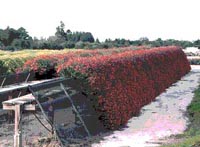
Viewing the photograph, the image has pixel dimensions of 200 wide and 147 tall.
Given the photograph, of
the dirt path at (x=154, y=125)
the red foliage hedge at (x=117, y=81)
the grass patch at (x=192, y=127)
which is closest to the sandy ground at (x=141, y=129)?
the dirt path at (x=154, y=125)

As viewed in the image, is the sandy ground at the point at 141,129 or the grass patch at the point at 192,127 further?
the sandy ground at the point at 141,129

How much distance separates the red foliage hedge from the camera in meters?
11.7

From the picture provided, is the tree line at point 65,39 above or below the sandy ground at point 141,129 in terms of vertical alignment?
above

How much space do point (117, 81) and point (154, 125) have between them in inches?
72.0

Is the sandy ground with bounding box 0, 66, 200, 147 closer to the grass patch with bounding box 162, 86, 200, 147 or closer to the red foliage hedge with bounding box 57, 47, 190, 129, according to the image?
the grass patch with bounding box 162, 86, 200, 147

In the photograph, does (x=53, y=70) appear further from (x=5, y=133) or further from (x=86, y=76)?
(x=5, y=133)

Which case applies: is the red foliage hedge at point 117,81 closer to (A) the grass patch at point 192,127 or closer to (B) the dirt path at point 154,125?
(B) the dirt path at point 154,125

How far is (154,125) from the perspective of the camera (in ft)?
41.2

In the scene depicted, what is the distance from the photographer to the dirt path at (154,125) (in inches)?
406

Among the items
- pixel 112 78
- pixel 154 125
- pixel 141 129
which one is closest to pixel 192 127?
pixel 154 125

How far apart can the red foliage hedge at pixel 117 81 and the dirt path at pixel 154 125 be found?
0.39 meters

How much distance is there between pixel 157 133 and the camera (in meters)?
11.3

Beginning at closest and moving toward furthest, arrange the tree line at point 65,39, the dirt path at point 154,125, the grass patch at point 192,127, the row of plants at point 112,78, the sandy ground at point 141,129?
the grass patch at point 192,127 → the sandy ground at point 141,129 → the dirt path at point 154,125 → the row of plants at point 112,78 → the tree line at point 65,39

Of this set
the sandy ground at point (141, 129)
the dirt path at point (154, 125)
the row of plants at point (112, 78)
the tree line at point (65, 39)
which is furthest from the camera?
the tree line at point (65, 39)
